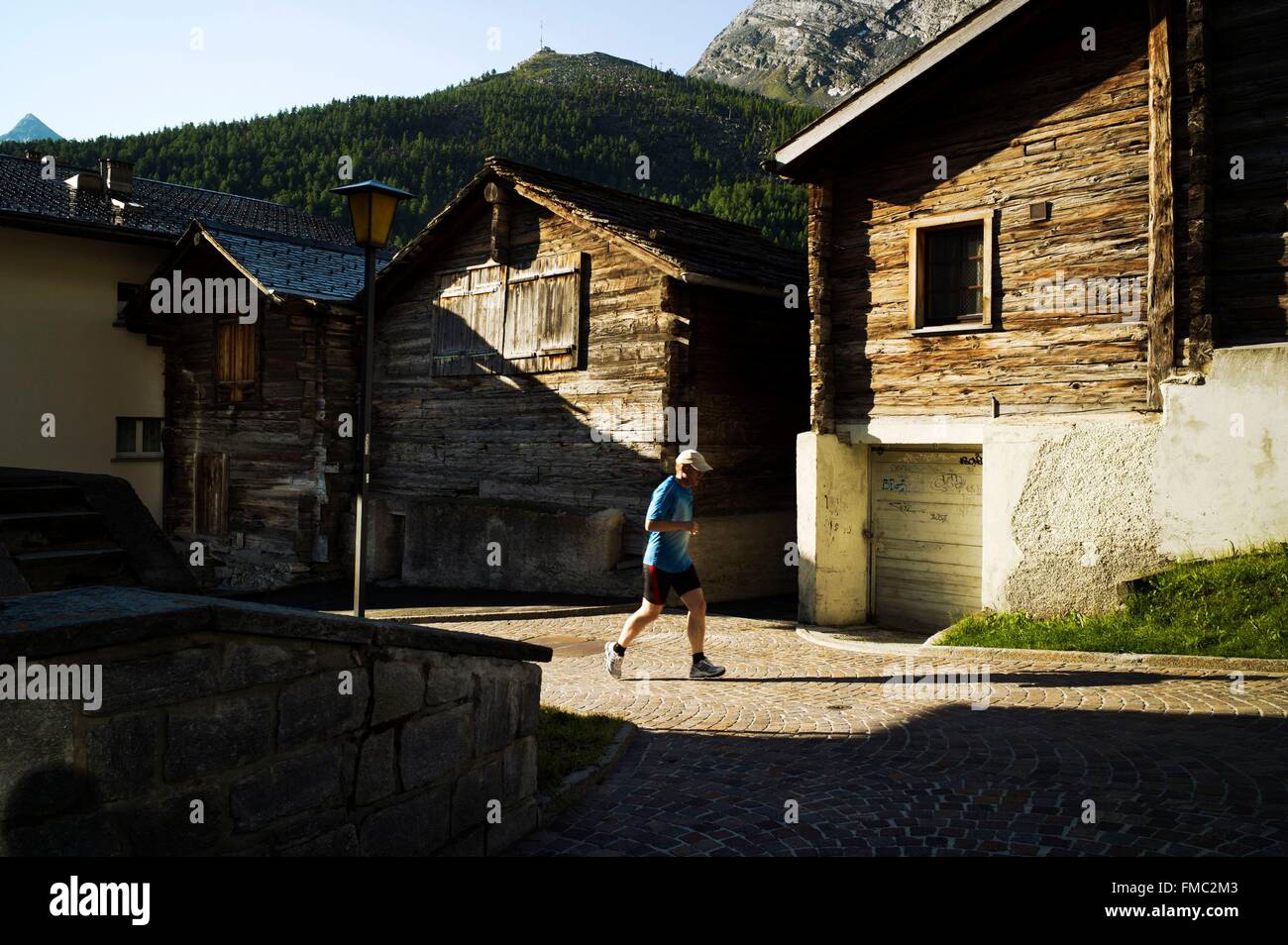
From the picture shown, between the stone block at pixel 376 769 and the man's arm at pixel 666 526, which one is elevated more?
the man's arm at pixel 666 526

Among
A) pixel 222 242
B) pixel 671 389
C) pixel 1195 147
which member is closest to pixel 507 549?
pixel 671 389

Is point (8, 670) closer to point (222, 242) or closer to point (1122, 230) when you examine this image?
point (1122, 230)

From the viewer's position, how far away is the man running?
27.9 ft

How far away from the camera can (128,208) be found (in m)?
24.7

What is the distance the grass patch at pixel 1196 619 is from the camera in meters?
8.51

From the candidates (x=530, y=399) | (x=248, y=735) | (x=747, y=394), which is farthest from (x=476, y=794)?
(x=530, y=399)

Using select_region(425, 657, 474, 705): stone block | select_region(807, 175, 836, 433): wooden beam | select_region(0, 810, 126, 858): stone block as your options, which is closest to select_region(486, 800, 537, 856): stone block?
select_region(425, 657, 474, 705): stone block

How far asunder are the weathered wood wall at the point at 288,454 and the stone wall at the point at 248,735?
15.5 meters

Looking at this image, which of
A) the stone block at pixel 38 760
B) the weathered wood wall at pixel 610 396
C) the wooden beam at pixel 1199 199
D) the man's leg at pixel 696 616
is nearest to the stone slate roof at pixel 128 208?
the weathered wood wall at pixel 610 396

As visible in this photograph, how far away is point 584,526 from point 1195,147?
9.03 metres

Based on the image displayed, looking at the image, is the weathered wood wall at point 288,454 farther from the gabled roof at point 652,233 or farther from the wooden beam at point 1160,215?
the wooden beam at point 1160,215

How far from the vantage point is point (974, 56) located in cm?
1130

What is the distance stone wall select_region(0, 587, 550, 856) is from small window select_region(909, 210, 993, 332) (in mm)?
A: 8648

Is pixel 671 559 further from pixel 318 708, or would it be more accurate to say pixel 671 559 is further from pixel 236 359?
pixel 236 359
